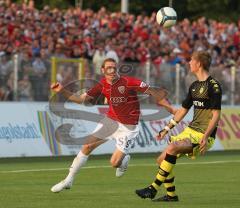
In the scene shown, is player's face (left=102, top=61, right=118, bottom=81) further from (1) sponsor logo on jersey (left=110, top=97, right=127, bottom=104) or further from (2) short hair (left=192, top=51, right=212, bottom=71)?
(2) short hair (left=192, top=51, right=212, bottom=71)

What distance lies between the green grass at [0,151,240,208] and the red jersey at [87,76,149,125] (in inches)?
47.5

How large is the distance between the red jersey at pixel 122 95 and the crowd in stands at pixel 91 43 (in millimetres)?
9348

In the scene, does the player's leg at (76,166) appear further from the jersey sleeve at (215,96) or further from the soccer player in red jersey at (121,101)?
the jersey sleeve at (215,96)

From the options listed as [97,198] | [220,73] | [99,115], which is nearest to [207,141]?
[97,198]

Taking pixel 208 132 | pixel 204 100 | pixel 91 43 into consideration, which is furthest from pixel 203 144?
pixel 91 43

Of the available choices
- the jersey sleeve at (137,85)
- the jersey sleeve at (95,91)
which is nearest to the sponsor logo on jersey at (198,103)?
the jersey sleeve at (137,85)

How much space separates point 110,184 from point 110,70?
231cm

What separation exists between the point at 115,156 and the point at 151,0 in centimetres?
4445

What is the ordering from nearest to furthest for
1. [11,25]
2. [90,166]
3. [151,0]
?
[90,166] → [11,25] → [151,0]

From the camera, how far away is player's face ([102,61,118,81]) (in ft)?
47.5

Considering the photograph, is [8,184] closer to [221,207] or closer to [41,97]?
[221,207]

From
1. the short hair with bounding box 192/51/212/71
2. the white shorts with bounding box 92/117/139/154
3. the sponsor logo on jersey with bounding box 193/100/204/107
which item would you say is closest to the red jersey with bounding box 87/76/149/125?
the white shorts with bounding box 92/117/139/154

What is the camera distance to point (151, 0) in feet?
194

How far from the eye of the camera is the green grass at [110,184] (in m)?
12.7
